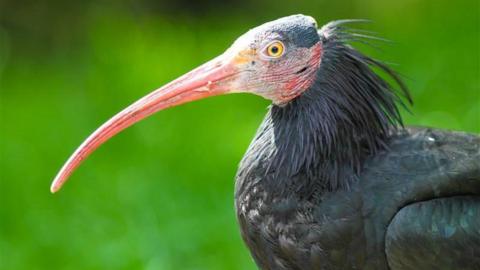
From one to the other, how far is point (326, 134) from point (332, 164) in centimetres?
13

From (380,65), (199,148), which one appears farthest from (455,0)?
(380,65)

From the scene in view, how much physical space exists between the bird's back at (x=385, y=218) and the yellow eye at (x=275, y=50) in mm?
563

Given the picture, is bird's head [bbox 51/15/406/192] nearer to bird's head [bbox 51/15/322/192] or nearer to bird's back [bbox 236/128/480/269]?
bird's head [bbox 51/15/322/192]

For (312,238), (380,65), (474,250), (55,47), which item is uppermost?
(55,47)

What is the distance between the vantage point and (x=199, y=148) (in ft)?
27.2

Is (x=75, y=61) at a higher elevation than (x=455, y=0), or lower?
higher

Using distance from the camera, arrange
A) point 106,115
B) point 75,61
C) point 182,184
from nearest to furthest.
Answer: point 182,184, point 106,115, point 75,61

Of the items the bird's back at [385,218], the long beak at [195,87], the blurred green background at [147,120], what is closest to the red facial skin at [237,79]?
the long beak at [195,87]

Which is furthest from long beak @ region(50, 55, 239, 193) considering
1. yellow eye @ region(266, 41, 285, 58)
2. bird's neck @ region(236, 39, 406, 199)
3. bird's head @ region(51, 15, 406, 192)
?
bird's neck @ region(236, 39, 406, 199)

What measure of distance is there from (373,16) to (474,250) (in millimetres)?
6311

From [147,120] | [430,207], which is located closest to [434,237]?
[430,207]

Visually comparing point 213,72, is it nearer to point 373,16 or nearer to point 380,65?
point 380,65

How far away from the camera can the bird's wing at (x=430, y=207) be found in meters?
4.50

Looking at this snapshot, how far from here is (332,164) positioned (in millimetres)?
4781
